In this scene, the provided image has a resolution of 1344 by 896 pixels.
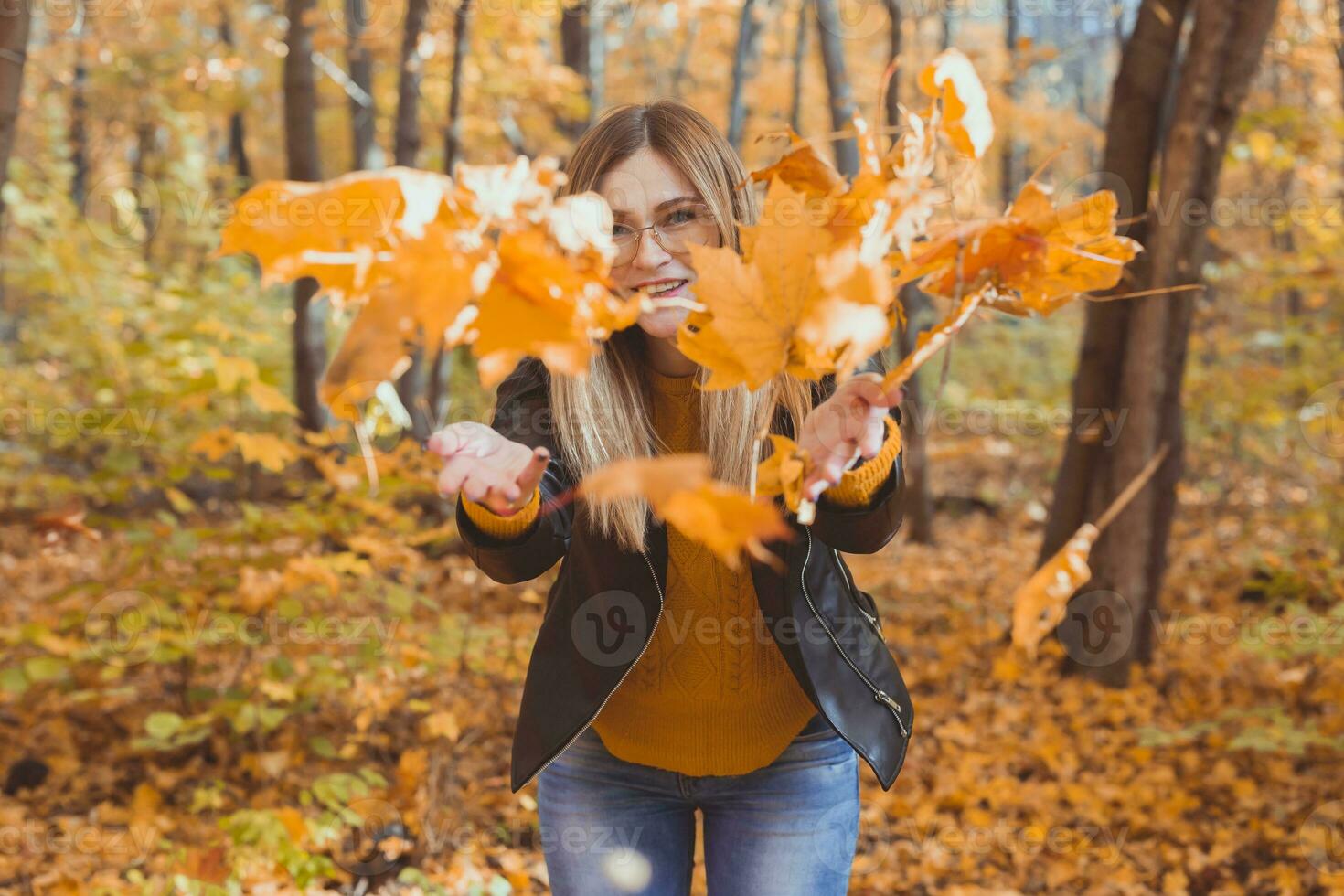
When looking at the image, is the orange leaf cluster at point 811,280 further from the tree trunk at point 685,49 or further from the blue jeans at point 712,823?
the tree trunk at point 685,49

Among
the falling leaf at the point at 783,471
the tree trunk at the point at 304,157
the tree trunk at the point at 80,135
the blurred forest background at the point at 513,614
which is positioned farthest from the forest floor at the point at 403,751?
the tree trunk at the point at 80,135

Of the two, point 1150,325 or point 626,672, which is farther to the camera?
point 1150,325

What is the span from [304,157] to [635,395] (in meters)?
5.05

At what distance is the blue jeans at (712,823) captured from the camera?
5.13ft

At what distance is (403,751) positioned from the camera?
361 centimetres

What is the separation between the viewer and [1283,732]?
3400mm

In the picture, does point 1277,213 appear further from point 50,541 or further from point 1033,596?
point 50,541

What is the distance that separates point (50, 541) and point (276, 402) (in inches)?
30.3

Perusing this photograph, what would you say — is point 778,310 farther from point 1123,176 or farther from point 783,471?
point 1123,176

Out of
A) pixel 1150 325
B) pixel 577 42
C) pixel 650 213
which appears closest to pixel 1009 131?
pixel 577 42

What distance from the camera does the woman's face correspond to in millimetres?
1332

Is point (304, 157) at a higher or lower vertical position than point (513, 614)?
higher

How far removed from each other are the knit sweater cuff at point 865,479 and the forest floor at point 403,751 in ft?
6.66

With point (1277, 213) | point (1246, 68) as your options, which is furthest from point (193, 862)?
point (1277, 213)
